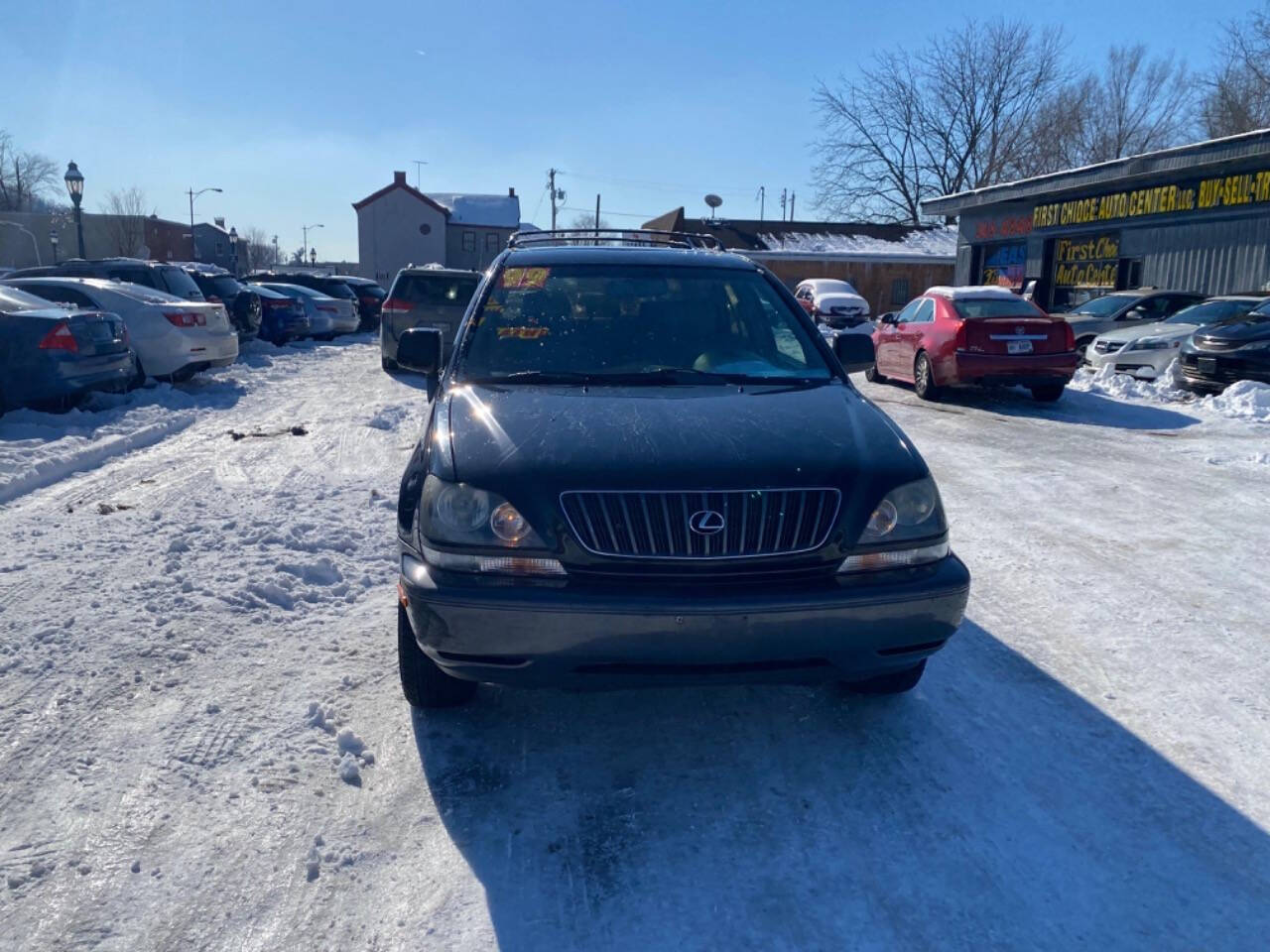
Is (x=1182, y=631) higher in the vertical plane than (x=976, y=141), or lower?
lower

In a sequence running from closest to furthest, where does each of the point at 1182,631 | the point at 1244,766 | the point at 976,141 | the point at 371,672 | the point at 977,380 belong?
1. the point at 1244,766
2. the point at 371,672
3. the point at 1182,631
4. the point at 977,380
5. the point at 976,141

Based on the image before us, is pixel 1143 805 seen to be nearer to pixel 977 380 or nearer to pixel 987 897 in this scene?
pixel 987 897

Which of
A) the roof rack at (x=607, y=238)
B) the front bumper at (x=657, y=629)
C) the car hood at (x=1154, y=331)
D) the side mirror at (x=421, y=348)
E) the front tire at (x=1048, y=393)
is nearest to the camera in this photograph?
the front bumper at (x=657, y=629)

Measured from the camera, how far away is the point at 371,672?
4.03m

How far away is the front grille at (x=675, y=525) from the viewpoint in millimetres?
3010

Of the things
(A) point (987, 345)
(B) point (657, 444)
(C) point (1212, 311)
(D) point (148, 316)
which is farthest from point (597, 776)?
(C) point (1212, 311)

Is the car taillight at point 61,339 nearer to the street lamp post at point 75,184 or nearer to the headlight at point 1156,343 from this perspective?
the headlight at point 1156,343

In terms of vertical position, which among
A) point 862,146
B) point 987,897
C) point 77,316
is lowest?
point 987,897

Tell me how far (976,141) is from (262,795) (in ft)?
178

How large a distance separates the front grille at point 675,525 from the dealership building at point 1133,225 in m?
19.3

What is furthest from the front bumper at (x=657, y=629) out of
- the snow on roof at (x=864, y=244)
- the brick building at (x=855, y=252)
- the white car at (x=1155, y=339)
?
the snow on roof at (x=864, y=244)

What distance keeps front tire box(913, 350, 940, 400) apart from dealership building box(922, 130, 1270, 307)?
862 cm

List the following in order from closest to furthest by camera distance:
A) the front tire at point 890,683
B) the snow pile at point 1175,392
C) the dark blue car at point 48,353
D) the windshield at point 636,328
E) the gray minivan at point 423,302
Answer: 1. the front tire at point 890,683
2. the windshield at point 636,328
3. the dark blue car at point 48,353
4. the snow pile at point 1175,392
5. the gray minivan at point 423,302

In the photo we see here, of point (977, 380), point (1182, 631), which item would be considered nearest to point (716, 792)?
point (1182, 631)
